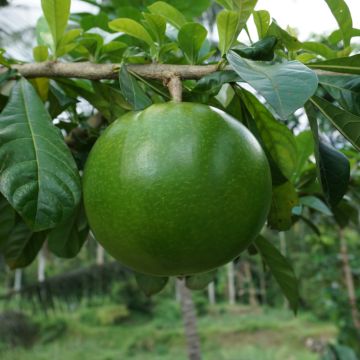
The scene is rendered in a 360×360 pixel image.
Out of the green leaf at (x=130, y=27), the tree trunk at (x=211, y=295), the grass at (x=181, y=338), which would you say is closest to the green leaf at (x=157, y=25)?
the green leaf at (x=130, y=27)

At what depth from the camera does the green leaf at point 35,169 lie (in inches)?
17.2

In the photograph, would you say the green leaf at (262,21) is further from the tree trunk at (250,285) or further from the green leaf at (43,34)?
the tree trunk at (250,285)

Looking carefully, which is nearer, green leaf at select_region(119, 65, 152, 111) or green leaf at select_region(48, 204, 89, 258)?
green leaf at select_region(119, 65, 152, 111)

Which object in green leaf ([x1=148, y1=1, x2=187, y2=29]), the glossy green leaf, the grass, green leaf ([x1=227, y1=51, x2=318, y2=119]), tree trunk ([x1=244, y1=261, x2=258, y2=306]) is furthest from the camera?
tree trunk ([x1=244, y1=261, x2=258, y2=306])

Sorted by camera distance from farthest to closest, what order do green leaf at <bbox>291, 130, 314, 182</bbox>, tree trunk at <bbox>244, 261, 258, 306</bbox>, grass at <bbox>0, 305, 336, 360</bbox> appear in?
tree trunk at <bbox>244, 261, 258, 306</bbox> → grass at <bbox>0, 305, 336, 360</bbox> → green leaf at <bbox>291, 130, 314, 182</bbox>

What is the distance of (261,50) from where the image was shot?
468mm

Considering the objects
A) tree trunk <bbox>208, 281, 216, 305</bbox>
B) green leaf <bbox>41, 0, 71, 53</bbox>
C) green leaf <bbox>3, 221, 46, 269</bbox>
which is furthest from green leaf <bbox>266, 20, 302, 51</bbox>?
tree trunk <bbox>208, 281, 216, 305</bbox>

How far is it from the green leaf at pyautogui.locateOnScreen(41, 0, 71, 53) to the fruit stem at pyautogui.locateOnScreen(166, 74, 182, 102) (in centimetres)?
16

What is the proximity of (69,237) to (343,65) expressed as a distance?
0.46 metres

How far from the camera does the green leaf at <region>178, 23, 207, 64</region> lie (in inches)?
21.3

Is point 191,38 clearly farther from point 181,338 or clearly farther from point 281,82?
point 181,338

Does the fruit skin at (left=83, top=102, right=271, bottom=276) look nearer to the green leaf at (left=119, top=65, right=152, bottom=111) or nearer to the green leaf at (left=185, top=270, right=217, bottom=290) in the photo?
the green leaf at (left=119, top=65, right=152, bottom=111)

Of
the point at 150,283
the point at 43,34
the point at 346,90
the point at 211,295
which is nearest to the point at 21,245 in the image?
the point at 150,283

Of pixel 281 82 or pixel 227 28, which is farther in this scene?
pixel 227 28
